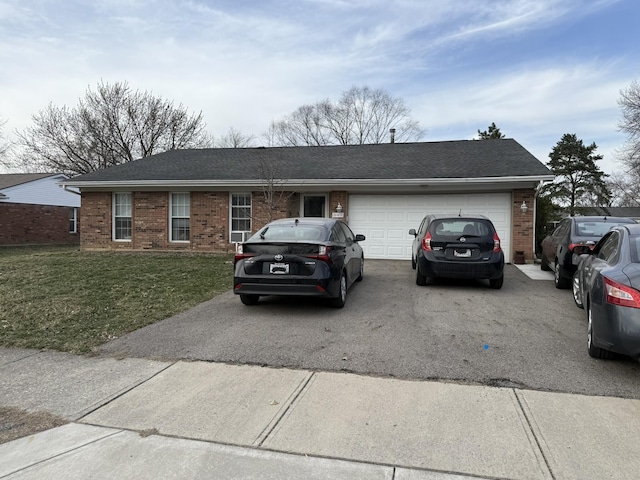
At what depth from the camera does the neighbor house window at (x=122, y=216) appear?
Answer: 1594 centimetres

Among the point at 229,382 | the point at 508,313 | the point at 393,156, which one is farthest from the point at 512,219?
the point at 229,382

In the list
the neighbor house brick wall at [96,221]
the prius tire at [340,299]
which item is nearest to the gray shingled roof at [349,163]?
the neighbor house brick wall at [96,221]

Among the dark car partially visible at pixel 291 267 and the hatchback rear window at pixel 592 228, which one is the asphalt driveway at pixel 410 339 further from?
the hatchback rear window at pixel 592 228

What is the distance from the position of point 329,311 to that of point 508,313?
2.72m

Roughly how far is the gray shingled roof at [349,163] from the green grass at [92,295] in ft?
13.5

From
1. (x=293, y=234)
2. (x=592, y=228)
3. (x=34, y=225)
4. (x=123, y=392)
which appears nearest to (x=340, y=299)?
(x=293, y=234)

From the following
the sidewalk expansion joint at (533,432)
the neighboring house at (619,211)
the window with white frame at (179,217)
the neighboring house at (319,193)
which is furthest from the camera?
the neighboring house at (619,211)

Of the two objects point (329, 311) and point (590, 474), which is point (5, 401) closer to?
point (329, 311)

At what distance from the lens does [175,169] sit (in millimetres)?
16188

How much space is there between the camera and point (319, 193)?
1479 cm

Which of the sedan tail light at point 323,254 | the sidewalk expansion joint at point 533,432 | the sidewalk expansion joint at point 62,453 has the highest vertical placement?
the sedan tail light at point 323,254

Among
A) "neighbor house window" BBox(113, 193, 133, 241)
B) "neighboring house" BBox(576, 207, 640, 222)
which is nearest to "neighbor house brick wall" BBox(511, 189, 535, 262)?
"neighbor house window" BBox(113, 193, 133, 241)

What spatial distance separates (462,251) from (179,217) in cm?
1082

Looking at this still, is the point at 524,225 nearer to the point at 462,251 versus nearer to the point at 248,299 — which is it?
the point at 462,251
